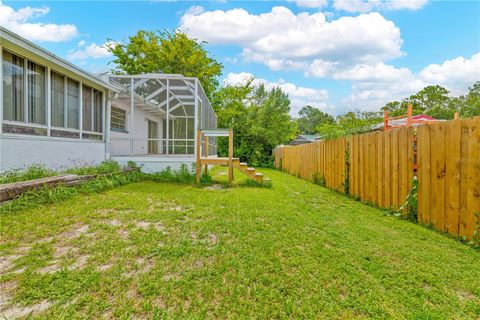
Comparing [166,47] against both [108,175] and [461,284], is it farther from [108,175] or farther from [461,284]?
[461,284]

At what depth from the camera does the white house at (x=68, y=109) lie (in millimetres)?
4973

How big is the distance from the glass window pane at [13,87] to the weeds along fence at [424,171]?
7.73 m

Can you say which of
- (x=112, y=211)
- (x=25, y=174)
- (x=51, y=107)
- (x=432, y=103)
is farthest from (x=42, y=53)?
(x=432, y=103)

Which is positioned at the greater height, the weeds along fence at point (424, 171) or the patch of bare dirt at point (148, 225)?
the weeds along fence at point (424, 171)

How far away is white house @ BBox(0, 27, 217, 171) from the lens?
4.97m

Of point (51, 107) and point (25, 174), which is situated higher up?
point (51, 107)

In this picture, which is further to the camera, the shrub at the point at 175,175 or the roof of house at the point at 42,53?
the shrub at the point at 175,175

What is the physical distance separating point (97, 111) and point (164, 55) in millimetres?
12503

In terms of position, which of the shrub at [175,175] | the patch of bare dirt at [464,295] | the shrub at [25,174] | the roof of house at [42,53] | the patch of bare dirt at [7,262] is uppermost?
the roof of house at [42,53]

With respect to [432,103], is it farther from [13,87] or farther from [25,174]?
[25,174]

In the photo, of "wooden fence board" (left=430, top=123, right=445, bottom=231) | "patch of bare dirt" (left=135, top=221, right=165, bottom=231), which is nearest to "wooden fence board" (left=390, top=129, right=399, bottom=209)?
"wooden fence board" (left=430, top=123, right=445, bottom=231)

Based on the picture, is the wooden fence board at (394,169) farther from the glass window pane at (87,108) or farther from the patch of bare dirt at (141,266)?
the glass window pane at (87,108)

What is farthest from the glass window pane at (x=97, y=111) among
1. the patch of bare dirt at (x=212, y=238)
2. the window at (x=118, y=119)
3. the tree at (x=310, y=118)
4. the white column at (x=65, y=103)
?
the tree at (x=310, y=118)

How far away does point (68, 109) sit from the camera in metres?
6.73
